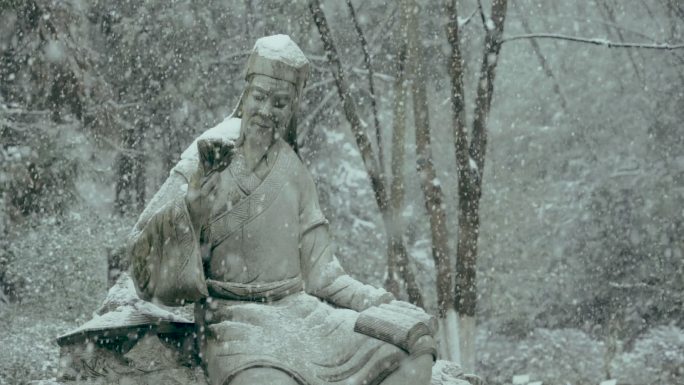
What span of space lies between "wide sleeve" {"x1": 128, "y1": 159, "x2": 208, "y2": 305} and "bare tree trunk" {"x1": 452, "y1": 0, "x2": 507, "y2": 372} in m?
4.71

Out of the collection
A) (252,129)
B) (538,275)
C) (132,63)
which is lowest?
(538,275)

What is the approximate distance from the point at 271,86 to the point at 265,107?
3.2 inches

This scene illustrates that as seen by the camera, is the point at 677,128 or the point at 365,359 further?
the point at 677,128

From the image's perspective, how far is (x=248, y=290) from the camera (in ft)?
14.2

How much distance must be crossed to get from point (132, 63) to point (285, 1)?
5.48 ft

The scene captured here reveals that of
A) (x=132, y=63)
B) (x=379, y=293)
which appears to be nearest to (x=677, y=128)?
(x=132, y=63)

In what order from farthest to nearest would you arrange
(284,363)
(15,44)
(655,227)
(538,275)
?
(538,275) → (655,227) → (15,44) → (284,363)

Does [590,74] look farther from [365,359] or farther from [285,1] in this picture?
[365,359]

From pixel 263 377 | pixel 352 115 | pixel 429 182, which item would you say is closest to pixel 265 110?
pixel 263 377

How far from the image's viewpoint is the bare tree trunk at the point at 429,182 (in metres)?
8.84

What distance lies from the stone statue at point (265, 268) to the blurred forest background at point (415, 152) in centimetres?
436

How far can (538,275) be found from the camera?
1420 centimetres

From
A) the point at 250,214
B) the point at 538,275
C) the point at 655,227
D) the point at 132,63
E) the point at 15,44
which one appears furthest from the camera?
the point at 538,275

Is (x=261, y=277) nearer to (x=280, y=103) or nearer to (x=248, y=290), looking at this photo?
(x=248, y=290)
